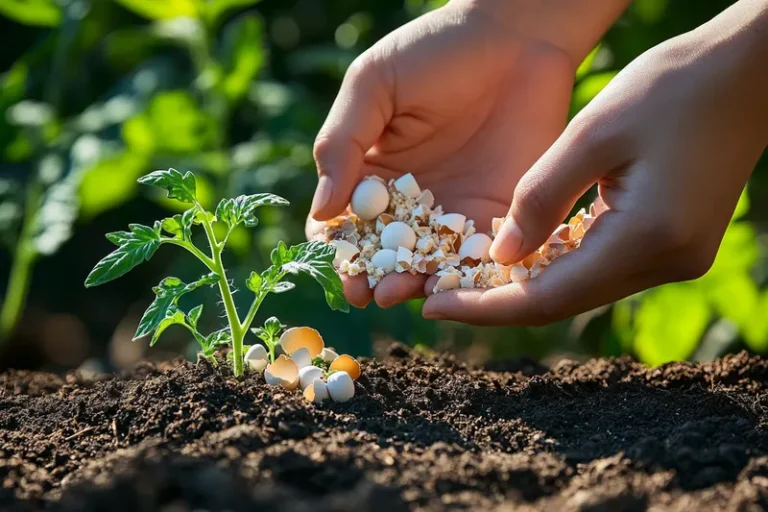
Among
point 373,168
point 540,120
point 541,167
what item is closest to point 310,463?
point 541,167

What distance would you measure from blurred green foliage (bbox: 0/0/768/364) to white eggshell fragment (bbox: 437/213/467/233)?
1.59ft

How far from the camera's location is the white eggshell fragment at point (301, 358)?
1.58 meters

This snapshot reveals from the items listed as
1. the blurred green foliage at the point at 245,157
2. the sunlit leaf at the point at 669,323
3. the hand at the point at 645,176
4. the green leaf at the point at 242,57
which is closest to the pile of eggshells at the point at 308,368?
the hand at the point at 645,176

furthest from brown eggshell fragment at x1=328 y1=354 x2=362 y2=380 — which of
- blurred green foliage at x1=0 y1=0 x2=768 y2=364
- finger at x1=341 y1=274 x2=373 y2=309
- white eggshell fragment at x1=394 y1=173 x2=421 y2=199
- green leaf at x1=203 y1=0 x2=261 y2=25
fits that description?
green leaf at x1=203 y1=0 x2=261 y2=25

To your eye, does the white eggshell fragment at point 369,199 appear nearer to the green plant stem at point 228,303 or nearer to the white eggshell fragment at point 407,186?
the white eggshell fragment at point 407,186

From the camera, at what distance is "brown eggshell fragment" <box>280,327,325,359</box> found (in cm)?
162

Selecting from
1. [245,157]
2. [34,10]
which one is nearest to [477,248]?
[245,157]

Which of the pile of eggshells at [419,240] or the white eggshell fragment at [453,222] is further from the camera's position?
the white eggshell fragment at [453,222]

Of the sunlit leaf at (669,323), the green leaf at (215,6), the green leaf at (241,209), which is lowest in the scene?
the sunlit leaf at (669,323)

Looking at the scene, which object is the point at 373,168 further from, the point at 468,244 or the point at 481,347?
the point at 481,347

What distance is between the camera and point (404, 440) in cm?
132

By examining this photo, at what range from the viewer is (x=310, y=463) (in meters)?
1.12

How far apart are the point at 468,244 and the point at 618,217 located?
357mm

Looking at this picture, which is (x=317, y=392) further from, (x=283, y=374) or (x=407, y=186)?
(x=407, y=186)
